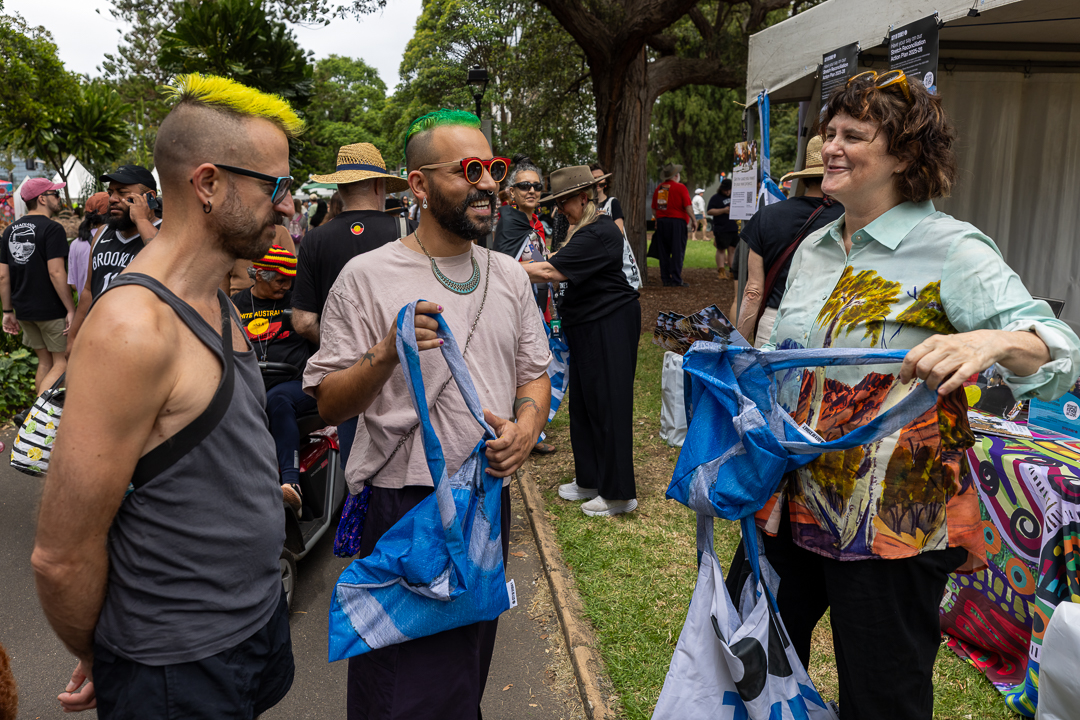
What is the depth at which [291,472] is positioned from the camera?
3.99 m

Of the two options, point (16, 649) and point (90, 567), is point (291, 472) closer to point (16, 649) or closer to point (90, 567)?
point (16, 649)

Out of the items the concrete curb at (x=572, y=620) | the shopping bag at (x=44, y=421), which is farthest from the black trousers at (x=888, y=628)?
the shopping bag at (x=44, y=421)

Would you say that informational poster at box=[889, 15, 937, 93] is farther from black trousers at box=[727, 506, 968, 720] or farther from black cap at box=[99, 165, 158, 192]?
black cap at box=[99, 165, 158, 192]

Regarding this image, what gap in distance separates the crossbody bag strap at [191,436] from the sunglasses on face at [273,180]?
0.37m

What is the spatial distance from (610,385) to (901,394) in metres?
3.13

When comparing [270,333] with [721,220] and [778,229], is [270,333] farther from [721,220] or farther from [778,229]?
[721,220]

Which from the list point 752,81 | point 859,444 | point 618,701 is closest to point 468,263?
point 859,444

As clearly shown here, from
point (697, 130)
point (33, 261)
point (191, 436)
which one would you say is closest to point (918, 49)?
point (191, 436)

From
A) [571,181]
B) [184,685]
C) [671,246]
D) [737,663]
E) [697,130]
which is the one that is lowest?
[737,663]

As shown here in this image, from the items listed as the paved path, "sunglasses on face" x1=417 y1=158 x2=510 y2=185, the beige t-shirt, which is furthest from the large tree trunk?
the beige t-shirt

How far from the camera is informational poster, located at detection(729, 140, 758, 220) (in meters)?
6.67

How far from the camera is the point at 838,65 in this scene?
17.8 feet

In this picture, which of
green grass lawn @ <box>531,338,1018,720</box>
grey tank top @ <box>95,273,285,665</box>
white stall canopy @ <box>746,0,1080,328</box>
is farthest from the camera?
white stall canopy @ <box>746,0,1080,328</box>

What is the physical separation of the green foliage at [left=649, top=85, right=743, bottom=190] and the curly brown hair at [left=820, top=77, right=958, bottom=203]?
3077cm
